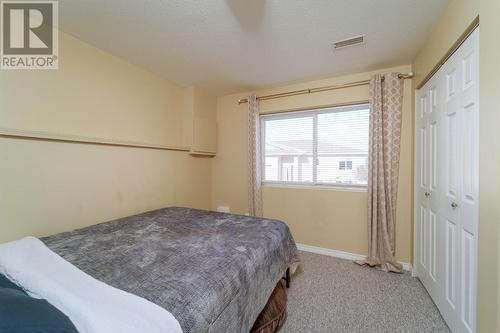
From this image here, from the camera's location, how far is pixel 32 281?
88cm

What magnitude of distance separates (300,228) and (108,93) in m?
2.94

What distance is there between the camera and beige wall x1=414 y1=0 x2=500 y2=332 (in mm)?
1006

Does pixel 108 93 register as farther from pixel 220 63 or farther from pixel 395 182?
pixel 395 182

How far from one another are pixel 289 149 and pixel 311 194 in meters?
0.76

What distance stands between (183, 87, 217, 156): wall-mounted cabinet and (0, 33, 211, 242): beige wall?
0.28 m

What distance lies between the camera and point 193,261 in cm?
122

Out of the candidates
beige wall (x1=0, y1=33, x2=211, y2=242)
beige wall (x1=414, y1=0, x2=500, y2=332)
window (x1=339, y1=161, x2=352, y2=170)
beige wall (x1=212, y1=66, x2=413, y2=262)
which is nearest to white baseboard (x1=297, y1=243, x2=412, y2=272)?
beige wall (x1=212, y1=66, x2=413, y2=262)

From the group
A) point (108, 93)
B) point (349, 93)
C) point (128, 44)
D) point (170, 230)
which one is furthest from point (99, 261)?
point (349, 93)

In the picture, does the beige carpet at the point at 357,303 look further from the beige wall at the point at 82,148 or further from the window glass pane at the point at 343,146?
the beige wall at the point at 82,148

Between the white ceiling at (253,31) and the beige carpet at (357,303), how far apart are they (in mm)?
2410

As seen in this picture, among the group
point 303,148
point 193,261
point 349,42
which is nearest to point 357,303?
point 193,261

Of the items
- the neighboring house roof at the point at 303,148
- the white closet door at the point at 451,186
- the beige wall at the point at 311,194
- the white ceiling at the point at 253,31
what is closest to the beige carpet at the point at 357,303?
the white closet door at the point at 451,186

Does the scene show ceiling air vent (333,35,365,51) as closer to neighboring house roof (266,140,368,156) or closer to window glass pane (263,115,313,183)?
window glass pane (263,115,313,183)

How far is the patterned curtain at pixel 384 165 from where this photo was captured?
2.35 meters
